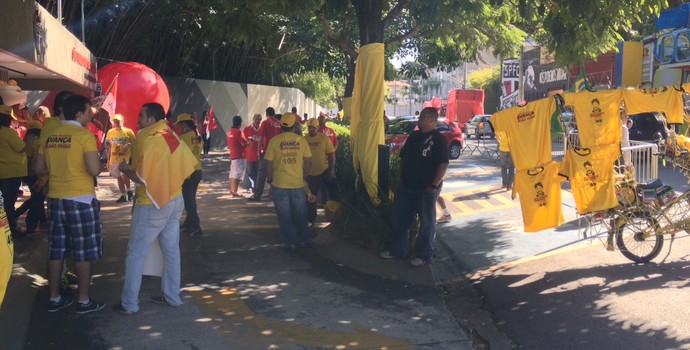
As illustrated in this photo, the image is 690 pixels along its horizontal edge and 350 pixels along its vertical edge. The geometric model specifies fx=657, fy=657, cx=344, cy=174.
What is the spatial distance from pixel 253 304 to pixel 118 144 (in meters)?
5.13

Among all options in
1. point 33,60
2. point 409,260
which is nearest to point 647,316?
point 409,260

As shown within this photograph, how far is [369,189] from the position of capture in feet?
28.0

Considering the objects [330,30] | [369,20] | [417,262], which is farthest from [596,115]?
[330,30]

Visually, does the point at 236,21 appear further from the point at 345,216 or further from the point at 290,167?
the point at 345,216

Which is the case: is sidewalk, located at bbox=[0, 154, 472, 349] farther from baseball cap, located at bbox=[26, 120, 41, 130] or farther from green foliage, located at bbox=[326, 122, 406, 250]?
baseball cap, located at bbox=[26, 120, 41, 130]

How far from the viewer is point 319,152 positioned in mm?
9719

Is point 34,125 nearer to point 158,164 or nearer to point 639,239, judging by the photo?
point 158,164

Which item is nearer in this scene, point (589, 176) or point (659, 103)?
point (589, 176)

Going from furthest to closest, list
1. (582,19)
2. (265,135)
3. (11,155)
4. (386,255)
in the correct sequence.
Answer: (265,135) < (582,19) < (386,255) < (11,155)

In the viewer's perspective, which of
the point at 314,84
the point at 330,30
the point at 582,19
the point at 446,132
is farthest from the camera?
the point at 314,84

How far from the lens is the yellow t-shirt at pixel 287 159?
317 inches

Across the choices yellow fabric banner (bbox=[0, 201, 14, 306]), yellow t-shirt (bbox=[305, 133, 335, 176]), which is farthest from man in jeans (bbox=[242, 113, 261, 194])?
yellow fabric banner (bbox=[0, 201, 14, 306])

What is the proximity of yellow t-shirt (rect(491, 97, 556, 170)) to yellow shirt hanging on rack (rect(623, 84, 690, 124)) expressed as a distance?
0.91m

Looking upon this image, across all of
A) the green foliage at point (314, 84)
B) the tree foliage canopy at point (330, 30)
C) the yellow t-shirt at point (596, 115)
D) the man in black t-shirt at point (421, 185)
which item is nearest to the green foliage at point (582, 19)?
the tree foliage canopy at point (330, 30)
